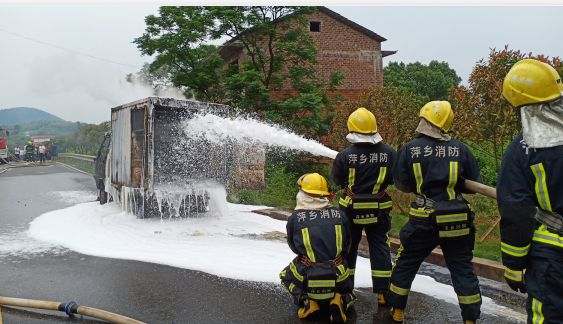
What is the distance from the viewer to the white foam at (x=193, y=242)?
211 inches

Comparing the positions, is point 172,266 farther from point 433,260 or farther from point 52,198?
point 52,198

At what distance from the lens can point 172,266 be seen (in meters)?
5.73

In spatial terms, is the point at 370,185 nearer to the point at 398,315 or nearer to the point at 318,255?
the point at 318,255

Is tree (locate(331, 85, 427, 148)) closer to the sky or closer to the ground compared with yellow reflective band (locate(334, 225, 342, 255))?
closer to the sky

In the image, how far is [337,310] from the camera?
155 inches

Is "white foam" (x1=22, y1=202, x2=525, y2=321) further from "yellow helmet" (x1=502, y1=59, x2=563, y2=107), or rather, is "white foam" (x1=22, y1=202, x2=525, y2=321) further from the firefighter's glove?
"yellow helmet" (x1=502, y1=59, x2=563, y2=107)

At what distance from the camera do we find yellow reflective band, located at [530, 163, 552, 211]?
2.52 metres

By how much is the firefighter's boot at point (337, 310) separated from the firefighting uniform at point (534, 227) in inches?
63.8

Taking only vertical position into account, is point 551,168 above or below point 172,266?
above

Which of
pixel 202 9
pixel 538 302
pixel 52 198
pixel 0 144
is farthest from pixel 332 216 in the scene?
pixel 0 144

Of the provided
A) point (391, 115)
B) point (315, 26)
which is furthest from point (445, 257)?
point (315, 26)

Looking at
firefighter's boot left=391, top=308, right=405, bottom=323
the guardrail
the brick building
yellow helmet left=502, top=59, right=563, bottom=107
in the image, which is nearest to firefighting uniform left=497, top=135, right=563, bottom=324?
yellow helmet left=502, top=59, right=563, bottom=107

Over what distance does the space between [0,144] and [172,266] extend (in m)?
31.6

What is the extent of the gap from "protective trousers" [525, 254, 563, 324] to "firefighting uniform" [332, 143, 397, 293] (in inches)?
74.6
